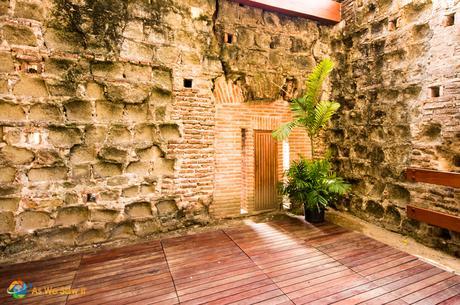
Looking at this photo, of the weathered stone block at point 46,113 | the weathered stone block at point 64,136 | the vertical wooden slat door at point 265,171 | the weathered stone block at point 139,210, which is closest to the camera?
the weathered stone block at point 46,113

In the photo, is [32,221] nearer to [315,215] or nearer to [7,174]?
[7,174]

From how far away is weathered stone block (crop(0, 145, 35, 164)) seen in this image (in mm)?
3395

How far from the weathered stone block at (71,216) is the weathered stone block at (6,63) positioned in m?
2.02

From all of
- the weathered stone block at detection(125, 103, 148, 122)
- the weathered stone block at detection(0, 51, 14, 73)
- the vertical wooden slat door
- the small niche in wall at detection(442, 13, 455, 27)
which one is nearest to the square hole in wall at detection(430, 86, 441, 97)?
the small niche in wall at detection(442, 13, 455, 27)

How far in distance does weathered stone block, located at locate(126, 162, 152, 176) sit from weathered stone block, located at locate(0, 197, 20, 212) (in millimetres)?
1469

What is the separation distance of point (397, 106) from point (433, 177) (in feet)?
4.24

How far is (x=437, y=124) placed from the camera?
146 inches

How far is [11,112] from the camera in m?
3.40

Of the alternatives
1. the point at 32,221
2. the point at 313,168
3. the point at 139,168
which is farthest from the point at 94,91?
the point at 313,168

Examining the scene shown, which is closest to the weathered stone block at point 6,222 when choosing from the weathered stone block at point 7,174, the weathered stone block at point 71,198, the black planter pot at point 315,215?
the weathered stone block at point 7,174

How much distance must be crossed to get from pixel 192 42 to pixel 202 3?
705 millimetres

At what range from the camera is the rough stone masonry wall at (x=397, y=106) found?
3.58 metres

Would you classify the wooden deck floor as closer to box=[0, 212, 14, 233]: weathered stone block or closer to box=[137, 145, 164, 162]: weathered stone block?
box=[0, 212, 14, 233]: weathered stone block

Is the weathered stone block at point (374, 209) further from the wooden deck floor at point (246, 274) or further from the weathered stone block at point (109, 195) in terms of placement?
the weathered stone block at point (109, 195)
